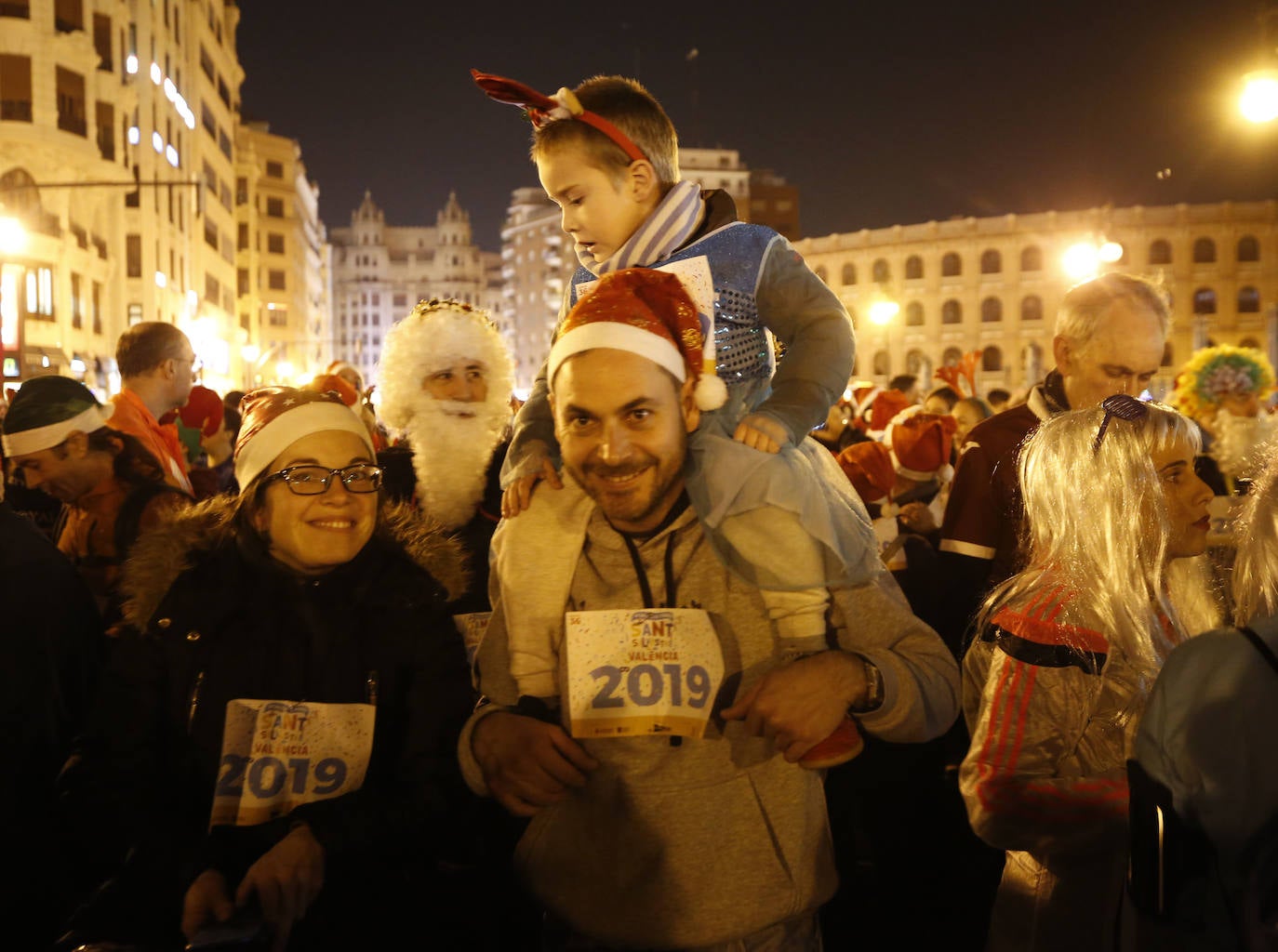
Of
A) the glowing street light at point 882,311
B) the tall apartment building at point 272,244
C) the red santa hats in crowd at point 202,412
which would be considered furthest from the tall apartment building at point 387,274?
the red santa hats in crowd at point 202,412

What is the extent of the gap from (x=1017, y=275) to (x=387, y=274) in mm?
137267

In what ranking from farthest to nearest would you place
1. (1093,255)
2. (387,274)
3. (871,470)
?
(387,274) → (1093,255) → (871,470)

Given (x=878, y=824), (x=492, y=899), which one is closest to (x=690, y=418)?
(x=492, y=899)

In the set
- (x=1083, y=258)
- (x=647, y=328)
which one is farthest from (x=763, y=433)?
(x=1083, y=258)

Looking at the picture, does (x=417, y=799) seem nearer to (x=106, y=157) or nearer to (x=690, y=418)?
(x=690, y=418)

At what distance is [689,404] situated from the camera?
2.09 meters

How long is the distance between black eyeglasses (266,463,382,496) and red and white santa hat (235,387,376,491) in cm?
7

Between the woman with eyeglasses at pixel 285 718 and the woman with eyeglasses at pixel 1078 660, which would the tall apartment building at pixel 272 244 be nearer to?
the woman with eyeglasses at pixel 285 718

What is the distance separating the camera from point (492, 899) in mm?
3594

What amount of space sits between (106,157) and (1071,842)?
126ft

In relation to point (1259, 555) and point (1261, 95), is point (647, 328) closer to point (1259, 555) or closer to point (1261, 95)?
point (1259, 555)

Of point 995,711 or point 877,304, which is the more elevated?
point 877,304

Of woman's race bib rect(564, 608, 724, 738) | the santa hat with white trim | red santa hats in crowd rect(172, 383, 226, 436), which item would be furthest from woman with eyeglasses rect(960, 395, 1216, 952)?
red santa hats in crowd rect(172, 383, 226, 436)

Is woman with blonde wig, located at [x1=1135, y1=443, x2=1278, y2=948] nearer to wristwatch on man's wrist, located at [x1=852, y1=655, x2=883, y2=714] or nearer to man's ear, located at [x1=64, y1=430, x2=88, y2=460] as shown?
wristwatch on man's wrist, located at [x1=852, y1=655, x2=883, y2=714]
